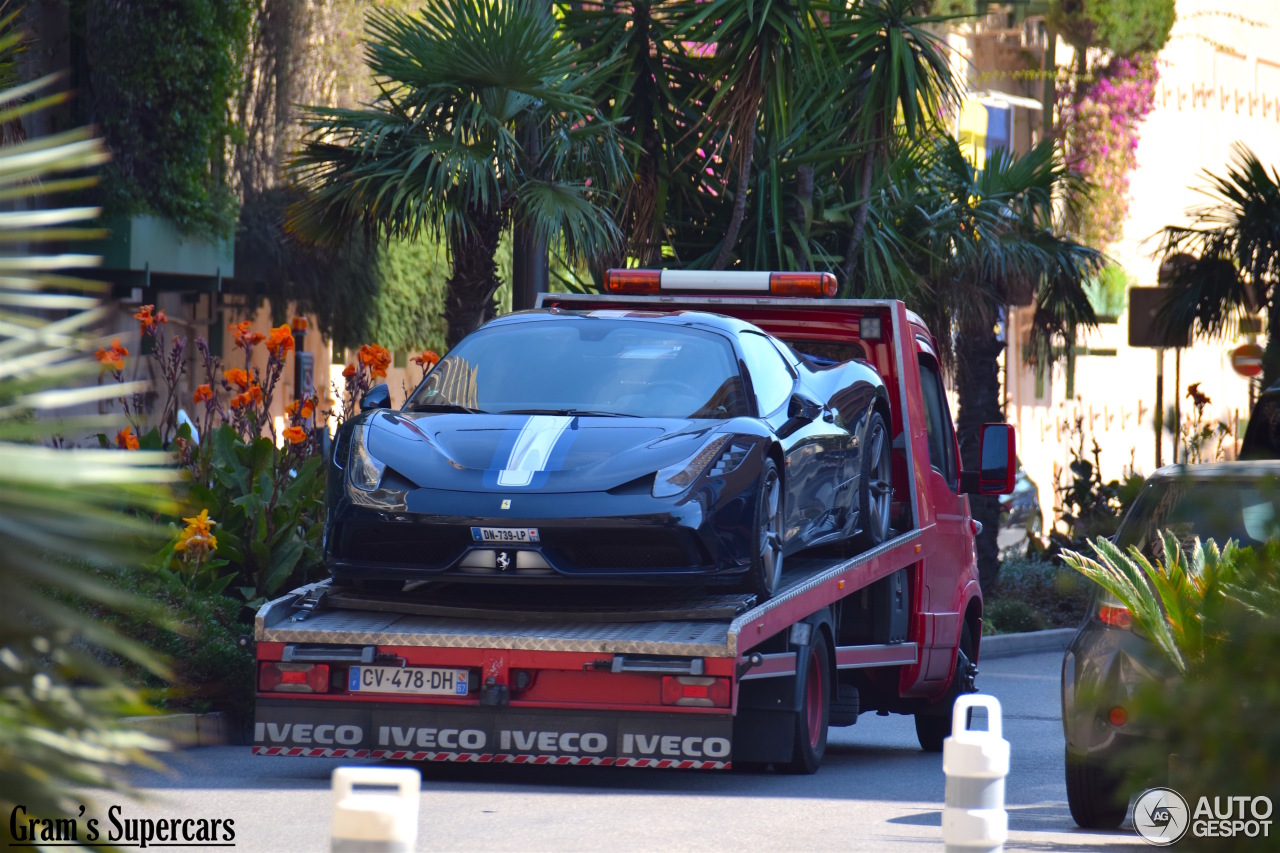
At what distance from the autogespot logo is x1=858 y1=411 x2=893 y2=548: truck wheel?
5.83m

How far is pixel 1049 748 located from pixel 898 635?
4.21ft

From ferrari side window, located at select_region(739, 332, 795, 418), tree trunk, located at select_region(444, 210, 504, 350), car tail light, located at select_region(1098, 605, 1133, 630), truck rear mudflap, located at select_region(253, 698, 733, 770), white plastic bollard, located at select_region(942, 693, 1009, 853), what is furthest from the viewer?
tree trunk, located at select_region(444, 210, 504, 350)

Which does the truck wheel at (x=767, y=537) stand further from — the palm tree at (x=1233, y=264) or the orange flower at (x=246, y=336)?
the palm tree at (x=1233, y=264)

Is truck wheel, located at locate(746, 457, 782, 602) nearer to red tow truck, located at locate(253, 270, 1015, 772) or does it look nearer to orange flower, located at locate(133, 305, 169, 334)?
red tow truck, located at locate(253, 270, 1015, 772)

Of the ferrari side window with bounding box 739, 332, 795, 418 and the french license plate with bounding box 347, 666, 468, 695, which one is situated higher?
the ferrari side window with bounding box 739, 332, 795, 418

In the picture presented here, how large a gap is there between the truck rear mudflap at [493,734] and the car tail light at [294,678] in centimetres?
6

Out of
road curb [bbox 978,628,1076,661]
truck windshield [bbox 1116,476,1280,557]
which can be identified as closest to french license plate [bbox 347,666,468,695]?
truck windshield [bbox 1116,476,1280,557]

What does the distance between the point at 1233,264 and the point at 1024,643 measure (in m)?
4.83

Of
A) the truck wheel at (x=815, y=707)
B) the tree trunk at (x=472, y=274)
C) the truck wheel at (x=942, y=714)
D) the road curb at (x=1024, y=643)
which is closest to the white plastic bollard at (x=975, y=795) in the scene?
the truck wheel at (x=815, y=707)

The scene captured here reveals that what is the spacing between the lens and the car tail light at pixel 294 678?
8.00 m

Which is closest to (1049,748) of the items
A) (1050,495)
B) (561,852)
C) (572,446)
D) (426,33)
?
(572,446)

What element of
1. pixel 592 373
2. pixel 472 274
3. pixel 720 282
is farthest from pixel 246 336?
pixel 592 373

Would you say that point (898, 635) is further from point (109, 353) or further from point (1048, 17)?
point (1048, 17)

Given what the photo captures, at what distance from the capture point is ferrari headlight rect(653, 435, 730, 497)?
785 cm
